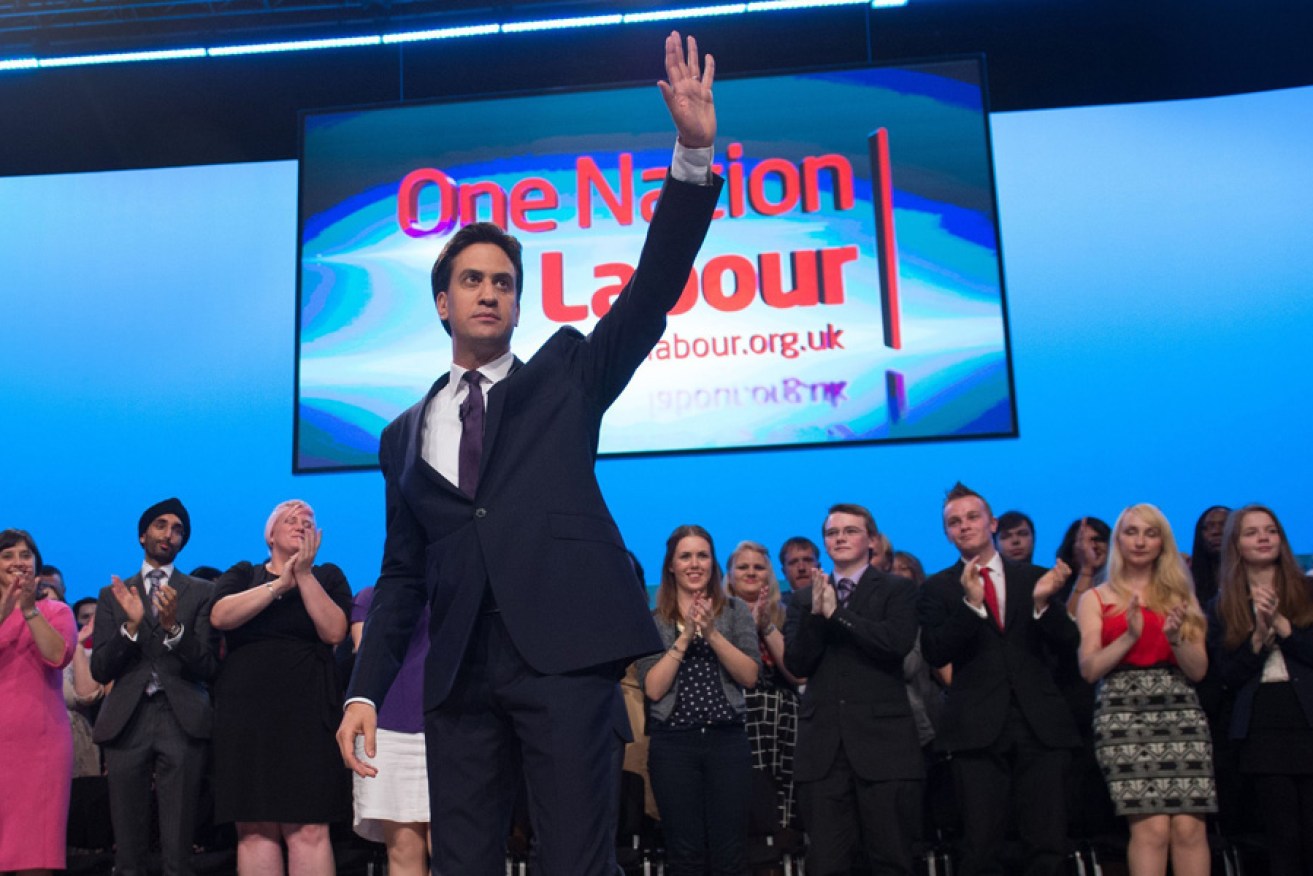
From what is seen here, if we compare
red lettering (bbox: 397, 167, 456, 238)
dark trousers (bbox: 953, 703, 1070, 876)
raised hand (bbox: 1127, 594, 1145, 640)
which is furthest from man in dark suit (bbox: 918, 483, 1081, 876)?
red lettering (bbox: 397, 167, 456, 238)

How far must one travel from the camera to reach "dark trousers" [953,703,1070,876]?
4.55 m

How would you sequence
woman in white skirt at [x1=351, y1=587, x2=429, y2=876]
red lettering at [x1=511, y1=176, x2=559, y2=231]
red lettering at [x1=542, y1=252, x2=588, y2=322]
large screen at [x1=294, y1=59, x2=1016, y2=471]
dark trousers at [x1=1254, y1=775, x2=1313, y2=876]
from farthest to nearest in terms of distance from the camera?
1. red lettering at [x1=511, y1=176, x2=559, y2=231]
2. red lettering at [x1=542, y1=252, x2=588, y2=322]
3. large screen at [x1=294, y1=59, x2=1016, y2=471]
4. dark trousers at [x1=1254, y1=775, x2=1313, y2=876]
5. woman in white skirt at [x1=351, y1=587, x2=429, y2=876]

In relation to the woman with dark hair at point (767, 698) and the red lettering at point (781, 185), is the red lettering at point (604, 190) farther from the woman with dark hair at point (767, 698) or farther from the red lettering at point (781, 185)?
the woman with dark hair at point (767, 698)

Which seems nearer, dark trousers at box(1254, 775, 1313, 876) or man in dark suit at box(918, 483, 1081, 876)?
dark trousers at box(1254, 775, 1313, 876)

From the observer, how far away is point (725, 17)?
7.70 metres

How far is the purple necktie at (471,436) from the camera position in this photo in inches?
77.5

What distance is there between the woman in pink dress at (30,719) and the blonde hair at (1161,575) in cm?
388

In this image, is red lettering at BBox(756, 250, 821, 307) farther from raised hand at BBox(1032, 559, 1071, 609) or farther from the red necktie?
raised hand at BBox(1032, 559, 1071, 609)

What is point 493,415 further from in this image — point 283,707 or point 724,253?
point 724,253

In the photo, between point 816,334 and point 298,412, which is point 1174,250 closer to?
point 816,334

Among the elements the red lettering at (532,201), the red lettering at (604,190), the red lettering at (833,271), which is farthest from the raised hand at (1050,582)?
the red lettering at (532,201)

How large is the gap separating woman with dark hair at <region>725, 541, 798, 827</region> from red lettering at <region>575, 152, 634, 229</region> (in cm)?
226

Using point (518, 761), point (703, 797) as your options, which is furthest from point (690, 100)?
point (703, 797)

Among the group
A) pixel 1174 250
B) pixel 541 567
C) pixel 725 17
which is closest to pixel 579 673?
pixel 541 567
